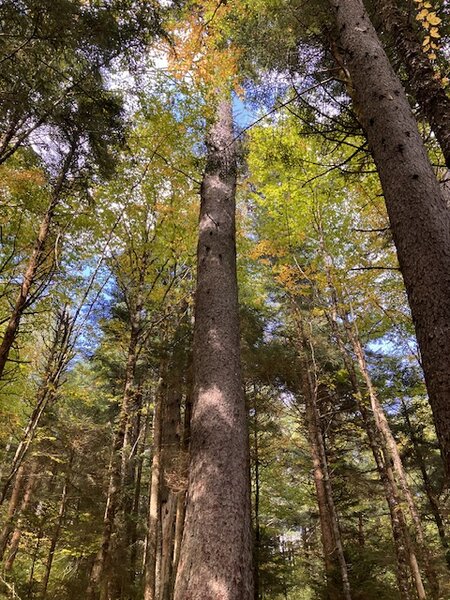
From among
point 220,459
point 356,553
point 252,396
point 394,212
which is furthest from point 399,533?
point 394,212

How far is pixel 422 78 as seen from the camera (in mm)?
3742

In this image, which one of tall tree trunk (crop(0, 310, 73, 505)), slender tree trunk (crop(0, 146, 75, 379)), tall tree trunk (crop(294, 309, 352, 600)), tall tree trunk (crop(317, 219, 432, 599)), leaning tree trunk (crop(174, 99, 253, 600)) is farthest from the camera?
tall tree trunk (crop(294, 309, 352, 600))

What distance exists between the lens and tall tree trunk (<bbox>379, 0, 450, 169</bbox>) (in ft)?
11.1

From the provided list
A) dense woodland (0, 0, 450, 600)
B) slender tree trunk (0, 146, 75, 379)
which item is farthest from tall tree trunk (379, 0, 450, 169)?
slender tree trunk (0, 146, 75, 379)

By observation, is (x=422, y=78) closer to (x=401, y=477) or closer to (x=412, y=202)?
(x=412, y=202)

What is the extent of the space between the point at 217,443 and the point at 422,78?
437 cm

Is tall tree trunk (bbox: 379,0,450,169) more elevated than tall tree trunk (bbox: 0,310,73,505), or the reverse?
tall tree trunk (bbox: 379,0,450,169)

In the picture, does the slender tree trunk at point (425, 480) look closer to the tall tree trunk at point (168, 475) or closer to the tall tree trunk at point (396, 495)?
the tall tree trunk at point (396, 495)

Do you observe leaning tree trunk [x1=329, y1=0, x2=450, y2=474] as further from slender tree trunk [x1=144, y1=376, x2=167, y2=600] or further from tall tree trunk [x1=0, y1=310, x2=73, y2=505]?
slender tree trunk [x1=144, y1=376, x2=167, y2=600]

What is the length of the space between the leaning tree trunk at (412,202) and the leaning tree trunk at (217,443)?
219 cm

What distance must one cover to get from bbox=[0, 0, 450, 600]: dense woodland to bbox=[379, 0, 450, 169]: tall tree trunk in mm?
23

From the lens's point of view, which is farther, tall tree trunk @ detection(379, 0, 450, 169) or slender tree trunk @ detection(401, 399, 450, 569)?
slender tree trunk @ detection(401, 399, 450, 569)

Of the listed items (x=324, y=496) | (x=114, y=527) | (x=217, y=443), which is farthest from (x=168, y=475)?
(x=324, y=496)

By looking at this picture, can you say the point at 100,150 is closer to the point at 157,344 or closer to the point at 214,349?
the point at 214,349
